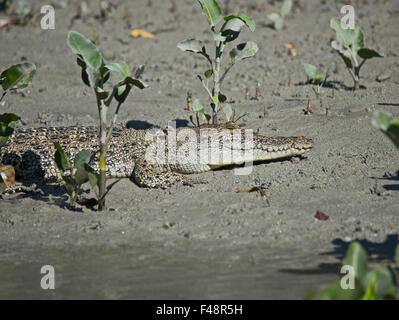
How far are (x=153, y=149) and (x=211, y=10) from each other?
5.32 feet

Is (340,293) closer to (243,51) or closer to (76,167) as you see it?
(76,167)

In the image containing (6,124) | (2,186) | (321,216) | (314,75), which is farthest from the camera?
(314,75)

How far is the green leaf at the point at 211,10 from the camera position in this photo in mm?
6422

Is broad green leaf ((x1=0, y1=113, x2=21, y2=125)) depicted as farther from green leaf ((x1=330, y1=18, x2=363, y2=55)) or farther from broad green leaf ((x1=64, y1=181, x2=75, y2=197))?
green leaf ((x1=330, y1=18, x2=363, y2=55))

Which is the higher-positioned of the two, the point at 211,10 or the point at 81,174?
the point at 211,10

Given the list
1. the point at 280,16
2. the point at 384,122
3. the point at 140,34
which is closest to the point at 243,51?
the point at 384,122

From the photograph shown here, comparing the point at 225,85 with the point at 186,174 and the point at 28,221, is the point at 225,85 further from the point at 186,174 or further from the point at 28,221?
the point at 28,221

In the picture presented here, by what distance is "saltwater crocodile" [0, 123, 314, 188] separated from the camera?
6.25 meters

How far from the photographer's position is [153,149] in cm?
656

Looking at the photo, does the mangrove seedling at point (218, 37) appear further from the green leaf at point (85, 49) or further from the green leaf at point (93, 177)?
the green leaf at point (93, 177)

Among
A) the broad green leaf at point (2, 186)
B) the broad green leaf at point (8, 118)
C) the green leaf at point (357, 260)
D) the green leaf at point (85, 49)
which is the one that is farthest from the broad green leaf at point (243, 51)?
the green leaf at point (357, 260)

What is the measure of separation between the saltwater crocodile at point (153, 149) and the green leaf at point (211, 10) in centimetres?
115
